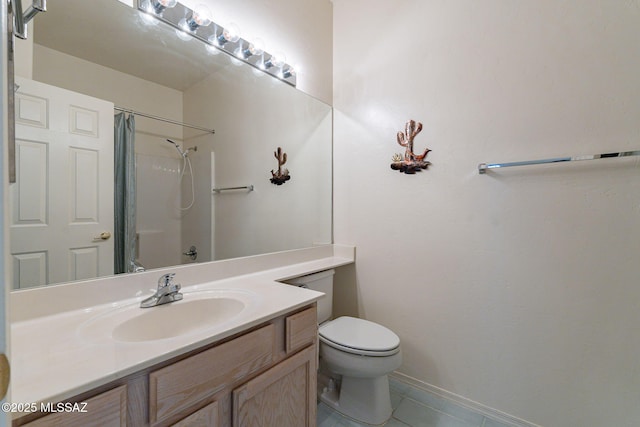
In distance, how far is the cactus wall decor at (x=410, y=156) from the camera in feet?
5.19

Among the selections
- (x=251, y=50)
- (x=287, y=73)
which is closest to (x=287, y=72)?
(x=287, y=73)

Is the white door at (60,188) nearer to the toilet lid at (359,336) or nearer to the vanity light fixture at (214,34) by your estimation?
the vanity light fixture at (214,34)

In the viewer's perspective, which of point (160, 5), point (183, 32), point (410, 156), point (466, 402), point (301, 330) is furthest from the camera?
point (410, 156)

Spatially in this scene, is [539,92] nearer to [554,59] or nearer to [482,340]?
[554,59]

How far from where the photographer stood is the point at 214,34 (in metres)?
1.33

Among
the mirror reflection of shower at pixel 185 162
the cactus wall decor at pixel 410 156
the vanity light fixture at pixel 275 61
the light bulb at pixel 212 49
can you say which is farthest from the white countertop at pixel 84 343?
the vanity light fixture at pixel 275 61

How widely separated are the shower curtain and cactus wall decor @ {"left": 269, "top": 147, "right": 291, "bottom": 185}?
2.64 ft

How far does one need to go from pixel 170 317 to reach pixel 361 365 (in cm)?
87

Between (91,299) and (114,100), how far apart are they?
74 centimetres

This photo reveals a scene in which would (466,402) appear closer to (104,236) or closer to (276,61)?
(104,236)

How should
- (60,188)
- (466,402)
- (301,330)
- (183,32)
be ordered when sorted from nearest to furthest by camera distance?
(60,188)
(301,330)
(183,32)
(466,402)

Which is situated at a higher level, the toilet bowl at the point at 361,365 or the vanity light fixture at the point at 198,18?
the vanity light fixture at the point at 198,18

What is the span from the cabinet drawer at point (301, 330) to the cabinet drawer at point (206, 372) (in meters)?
0.07

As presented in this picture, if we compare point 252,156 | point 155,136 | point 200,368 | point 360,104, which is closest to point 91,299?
point 200,368
